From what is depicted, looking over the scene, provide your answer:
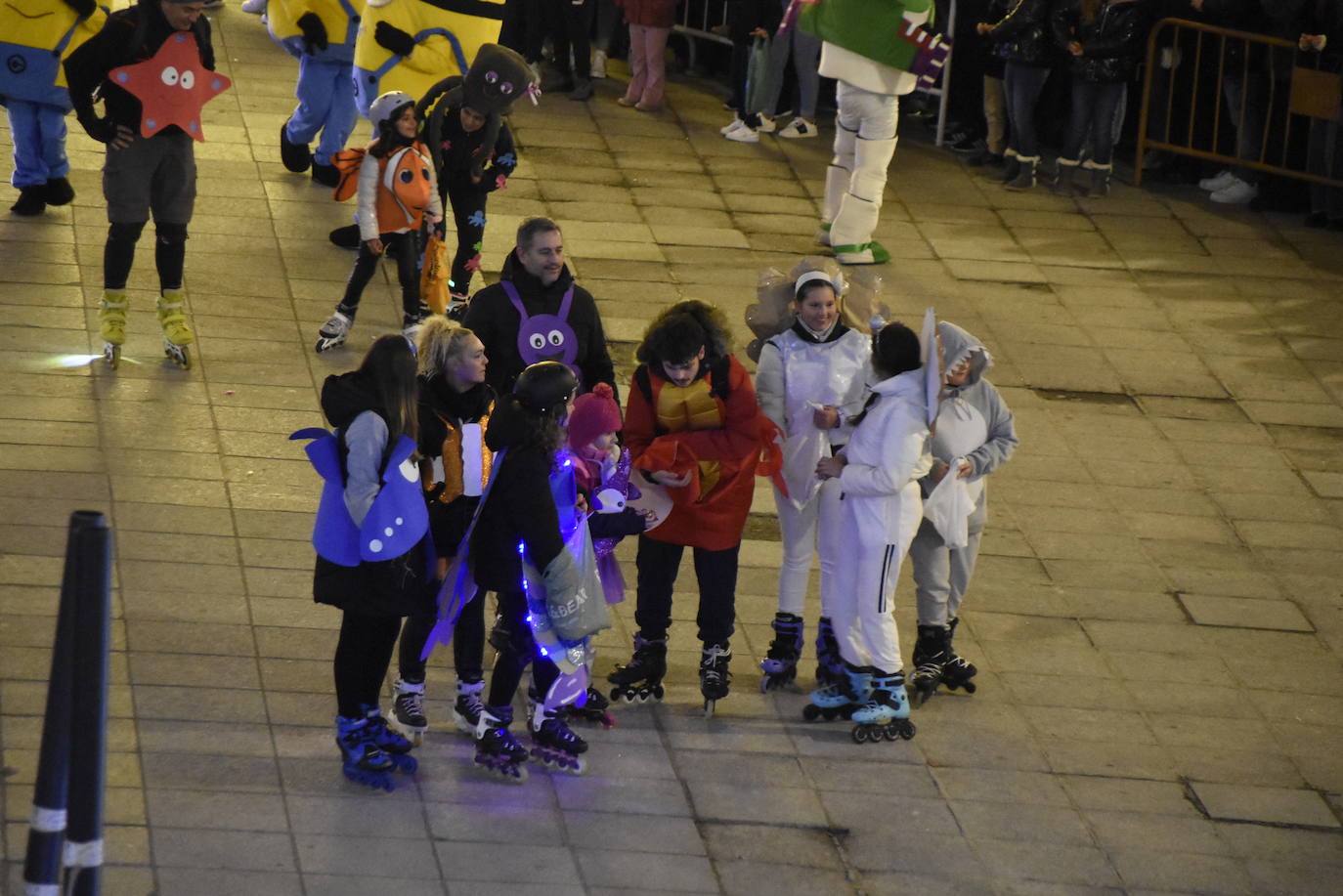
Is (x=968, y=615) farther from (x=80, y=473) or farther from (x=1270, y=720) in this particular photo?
(x=80, y=473)

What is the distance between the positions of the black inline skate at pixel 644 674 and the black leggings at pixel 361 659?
1124 millimetres

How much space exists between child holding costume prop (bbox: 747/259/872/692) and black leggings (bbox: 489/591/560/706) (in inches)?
45.9

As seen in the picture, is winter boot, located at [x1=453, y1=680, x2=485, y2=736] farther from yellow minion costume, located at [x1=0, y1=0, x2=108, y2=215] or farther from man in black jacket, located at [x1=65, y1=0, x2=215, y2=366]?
yellow minion costume, located at [x1=0, y1=0, x2=108, y2=215]

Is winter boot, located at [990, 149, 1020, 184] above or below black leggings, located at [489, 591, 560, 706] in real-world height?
below

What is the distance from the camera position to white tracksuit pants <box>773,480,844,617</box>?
7.48m

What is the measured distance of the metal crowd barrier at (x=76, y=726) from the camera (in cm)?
394

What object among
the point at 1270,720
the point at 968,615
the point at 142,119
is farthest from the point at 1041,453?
the point at 142,119

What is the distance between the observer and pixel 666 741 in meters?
7.21

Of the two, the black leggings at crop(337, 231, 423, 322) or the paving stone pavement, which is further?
the black leggings at crop(337, 231, 423, 322)

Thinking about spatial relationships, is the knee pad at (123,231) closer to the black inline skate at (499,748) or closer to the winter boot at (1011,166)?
the black inline skate at (499,748)

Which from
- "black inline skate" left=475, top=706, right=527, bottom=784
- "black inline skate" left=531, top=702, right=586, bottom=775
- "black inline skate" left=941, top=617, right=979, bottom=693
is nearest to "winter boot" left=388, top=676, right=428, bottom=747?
"black inline skate" left=475, top=706, right=527, bottom=784

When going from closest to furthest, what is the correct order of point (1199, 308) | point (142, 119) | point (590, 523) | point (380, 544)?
1. point (380, 544)
2. point (590, 523)
3. point (142, 119)
4. point (1199, 308)

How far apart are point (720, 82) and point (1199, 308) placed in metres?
5.79

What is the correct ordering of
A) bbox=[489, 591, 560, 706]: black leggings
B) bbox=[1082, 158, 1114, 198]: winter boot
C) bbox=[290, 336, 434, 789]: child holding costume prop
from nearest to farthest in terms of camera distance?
1. bbox=[290, 336, 434, 789]: child holding costume prop
2. bbox=[489, 591, 560, 706]: black leggings
3. bbox=[1082, 158, 1114, 198]: winter boot
